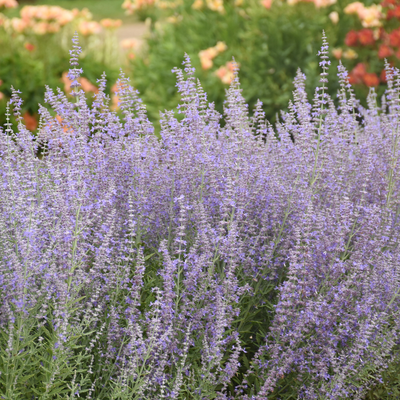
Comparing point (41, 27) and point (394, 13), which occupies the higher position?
point (41, 27)

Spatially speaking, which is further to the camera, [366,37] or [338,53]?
[338,53]

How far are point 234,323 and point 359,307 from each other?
65cm

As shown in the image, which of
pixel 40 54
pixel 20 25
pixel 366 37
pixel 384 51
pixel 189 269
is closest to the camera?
pixel 189 269

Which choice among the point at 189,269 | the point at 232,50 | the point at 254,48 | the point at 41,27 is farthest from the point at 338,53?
the point at 189,269

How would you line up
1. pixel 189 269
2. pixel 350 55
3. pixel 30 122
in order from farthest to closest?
pixel 350 55, pixel 30 122, pixel 189 269

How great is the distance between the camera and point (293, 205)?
318 centimetres

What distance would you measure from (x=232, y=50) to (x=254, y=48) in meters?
0.39

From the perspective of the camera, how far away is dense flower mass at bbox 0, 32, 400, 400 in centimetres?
239

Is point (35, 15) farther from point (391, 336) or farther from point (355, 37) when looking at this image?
point (391, 336)

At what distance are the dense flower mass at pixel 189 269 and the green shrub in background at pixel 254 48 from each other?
3.98 metres

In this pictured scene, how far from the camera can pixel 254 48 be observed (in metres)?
7.90

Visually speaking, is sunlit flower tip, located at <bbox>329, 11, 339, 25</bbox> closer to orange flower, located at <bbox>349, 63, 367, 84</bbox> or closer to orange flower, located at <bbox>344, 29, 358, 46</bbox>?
Answer: orange flower, located at <bbox>344, 29, 358, 46</bbox>

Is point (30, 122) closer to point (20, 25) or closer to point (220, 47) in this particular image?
point (20, 25)

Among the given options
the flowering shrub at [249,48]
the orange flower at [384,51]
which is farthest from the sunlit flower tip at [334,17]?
the orange flower at [384,51]
